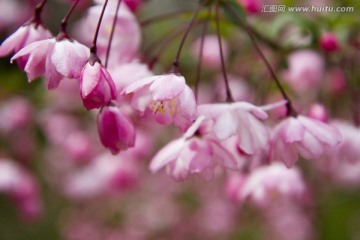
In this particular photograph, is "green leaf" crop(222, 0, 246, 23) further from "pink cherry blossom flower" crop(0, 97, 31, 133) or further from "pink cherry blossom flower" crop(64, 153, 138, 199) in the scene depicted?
"pink cherry blossom flower" crop(0, 97, 31, 133)

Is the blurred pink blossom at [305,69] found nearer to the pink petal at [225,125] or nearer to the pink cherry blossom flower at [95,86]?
the pink petal at [225,125]

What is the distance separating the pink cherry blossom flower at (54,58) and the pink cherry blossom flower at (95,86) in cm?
3

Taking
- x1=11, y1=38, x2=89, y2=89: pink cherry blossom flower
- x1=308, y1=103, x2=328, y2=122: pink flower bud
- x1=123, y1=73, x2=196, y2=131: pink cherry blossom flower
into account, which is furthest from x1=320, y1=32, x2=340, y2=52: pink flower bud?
x1=11, y1=38, x2=89, y2=89: pink cherry blossom flower

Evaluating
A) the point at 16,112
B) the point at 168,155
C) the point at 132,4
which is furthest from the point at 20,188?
the point at 168,155

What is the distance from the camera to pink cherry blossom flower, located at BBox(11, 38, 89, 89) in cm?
105

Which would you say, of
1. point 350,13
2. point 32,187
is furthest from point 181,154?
point 32,187

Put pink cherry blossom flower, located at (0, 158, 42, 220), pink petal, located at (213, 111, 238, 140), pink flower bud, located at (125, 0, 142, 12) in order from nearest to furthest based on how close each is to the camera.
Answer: pink petal, located at (213, 111, 238, 140), pink flower bud, located at (125, 0, 142, 12), pink cherry blossom flower, located at (0, 158, 42, 220)

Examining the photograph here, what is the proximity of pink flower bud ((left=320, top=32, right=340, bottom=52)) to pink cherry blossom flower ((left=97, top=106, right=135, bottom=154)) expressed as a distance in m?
0.66

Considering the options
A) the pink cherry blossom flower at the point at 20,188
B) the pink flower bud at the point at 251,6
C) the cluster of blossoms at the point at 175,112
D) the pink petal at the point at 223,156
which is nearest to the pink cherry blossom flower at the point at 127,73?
the cluster of blossoms at the point at 175,112

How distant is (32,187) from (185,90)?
1303 millimetres

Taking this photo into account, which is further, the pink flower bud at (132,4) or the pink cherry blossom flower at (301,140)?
the pink flower bud at (132,4)

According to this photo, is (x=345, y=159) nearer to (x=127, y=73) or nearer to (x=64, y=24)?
(x=127, y=73)

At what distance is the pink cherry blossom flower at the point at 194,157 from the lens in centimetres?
119

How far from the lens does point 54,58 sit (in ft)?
3.45
